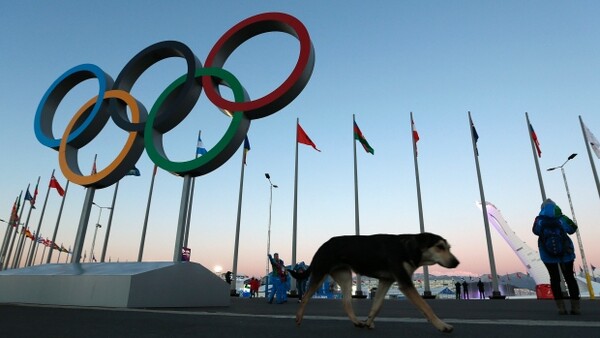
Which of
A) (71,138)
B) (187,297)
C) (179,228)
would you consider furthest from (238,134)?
(71,138)

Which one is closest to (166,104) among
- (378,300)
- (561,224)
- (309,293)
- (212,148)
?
(212,148)

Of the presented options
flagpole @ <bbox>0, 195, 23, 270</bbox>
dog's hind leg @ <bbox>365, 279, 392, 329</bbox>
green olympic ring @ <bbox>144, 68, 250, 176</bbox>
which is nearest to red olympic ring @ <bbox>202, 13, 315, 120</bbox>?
green olympic ring @ <bbox>144, 68, 250, 176</bbox>

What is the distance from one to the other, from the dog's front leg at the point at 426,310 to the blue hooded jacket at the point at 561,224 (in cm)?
440

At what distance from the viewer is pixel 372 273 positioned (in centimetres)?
417

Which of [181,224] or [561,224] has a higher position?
[181,224]

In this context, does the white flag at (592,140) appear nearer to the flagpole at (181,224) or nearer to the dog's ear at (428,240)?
the flagpole at (181,224)

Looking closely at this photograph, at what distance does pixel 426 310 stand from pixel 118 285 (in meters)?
8.01

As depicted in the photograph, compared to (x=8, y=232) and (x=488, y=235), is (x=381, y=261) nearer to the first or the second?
(x=488, y=235)

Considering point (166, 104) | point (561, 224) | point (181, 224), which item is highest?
point (166, 104)

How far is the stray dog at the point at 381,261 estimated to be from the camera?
12.7ft

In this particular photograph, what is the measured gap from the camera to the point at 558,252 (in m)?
6.58

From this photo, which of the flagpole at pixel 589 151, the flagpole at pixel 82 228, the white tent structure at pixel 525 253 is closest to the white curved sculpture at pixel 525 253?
the white tent structure at pixel 525 253

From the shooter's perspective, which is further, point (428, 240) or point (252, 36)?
point (252, 36)

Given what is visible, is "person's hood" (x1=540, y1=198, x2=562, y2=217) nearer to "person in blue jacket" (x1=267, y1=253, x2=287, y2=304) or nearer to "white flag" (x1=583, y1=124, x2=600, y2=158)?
"person in blue jacket" (x1=267, y1=253, x2=287, y2=304)
